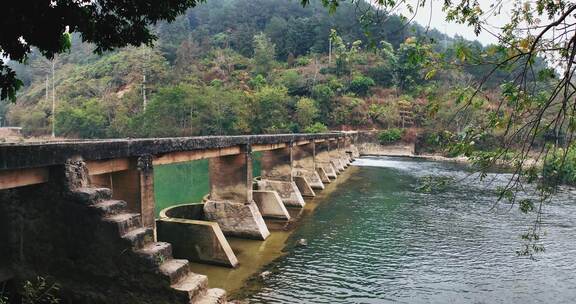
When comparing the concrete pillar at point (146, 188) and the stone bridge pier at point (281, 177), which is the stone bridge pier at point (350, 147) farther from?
the concrete pillar at point (146, 188)

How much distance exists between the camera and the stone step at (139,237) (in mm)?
7062

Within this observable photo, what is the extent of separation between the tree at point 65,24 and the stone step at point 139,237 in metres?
3.13

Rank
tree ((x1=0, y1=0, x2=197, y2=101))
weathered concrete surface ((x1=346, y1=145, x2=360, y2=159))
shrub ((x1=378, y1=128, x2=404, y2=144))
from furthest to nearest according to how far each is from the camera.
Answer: shrub ((x1=378, y1=128, x2=404, y2=144)) < weathered concrete surface ((x1=346, y1=145, x2=360, y2=159)) < tree ((x1=0, y1=0, x2=197, y2=101))

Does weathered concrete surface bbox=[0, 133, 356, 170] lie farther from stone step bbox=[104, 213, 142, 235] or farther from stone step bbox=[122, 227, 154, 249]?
stone step bbox=[122, 227, 154, 249]

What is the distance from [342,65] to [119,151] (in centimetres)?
6422

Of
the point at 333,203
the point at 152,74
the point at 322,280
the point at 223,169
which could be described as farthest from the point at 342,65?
the point at 322,280

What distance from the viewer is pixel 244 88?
64562mm

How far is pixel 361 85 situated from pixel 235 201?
54835mm

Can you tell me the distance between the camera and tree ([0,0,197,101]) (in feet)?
13.8

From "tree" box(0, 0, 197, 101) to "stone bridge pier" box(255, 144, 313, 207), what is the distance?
14.8m

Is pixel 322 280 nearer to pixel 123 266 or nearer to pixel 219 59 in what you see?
pixel 123 266

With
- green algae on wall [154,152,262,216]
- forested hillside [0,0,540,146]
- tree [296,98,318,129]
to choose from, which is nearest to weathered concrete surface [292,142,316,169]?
Result: green algae on wall [154,152,262,216]

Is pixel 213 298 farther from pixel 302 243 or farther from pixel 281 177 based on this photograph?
pixel 281 177

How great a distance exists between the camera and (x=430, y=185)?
20.8ft
